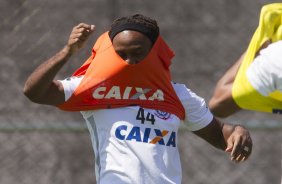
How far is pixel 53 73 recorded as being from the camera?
4.57 m

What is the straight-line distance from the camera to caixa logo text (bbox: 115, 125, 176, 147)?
15.3 ft

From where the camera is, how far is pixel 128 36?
4.67m

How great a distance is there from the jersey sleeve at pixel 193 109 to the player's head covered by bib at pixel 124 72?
144 mm

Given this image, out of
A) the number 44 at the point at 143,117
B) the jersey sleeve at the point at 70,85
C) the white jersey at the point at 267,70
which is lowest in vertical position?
the number 44 at the point at 143,117

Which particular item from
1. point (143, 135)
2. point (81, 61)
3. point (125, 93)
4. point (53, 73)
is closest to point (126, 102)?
point (125, 93)

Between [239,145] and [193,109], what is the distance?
0.32 meters

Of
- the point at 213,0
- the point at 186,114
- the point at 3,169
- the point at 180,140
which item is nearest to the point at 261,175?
the point at 180,140

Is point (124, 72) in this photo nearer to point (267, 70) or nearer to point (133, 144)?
point (133, 144)

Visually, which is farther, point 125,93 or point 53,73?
point 125,93

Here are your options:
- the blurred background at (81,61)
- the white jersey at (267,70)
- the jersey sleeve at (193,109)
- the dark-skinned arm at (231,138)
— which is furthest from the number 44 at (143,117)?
the blurred background at (81,61)

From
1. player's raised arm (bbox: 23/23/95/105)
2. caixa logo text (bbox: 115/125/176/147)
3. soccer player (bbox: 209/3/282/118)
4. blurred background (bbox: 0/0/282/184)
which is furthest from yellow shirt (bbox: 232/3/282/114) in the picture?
blurred background (bbox: 0/0/282/184)

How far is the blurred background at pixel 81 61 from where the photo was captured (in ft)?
23.9

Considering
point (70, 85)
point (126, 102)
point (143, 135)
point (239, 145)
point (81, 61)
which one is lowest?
point (239, 145)

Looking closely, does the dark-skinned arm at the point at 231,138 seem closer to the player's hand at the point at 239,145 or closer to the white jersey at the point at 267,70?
the player's hand at the point at 239,145
